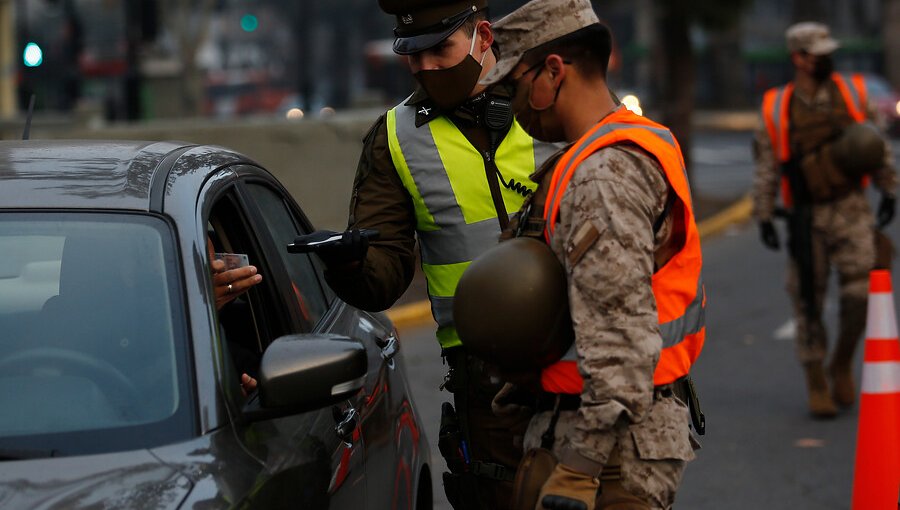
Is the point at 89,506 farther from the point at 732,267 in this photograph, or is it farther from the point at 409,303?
the point at 732,267

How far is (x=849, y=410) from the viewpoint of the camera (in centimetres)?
855

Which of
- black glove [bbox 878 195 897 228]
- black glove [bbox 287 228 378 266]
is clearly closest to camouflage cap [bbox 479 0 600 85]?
black glove [bbox 287 228 378 266]

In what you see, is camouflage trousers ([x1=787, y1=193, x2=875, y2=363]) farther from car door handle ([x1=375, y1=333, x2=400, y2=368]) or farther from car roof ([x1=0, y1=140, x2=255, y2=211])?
car roof ([x1=0, y1=140, x2=255, y2=211])

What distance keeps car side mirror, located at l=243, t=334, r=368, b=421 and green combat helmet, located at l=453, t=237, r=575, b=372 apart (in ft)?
0.89

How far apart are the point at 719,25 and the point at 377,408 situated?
60.4 ft

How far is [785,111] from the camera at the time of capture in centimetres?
837

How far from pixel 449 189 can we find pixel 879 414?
228cm

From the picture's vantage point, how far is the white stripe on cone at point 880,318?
19.5ft

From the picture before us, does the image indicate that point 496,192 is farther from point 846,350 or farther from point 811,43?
point 846,350

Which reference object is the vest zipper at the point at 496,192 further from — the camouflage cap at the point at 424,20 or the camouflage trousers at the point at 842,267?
the camouflage trousers at the point at 842,267

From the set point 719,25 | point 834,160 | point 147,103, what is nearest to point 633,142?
point 834,160

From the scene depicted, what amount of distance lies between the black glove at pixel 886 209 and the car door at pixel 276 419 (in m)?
4.82

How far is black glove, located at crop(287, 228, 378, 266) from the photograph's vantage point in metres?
3.80

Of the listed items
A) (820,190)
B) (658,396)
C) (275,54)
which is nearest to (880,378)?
(820,190)
